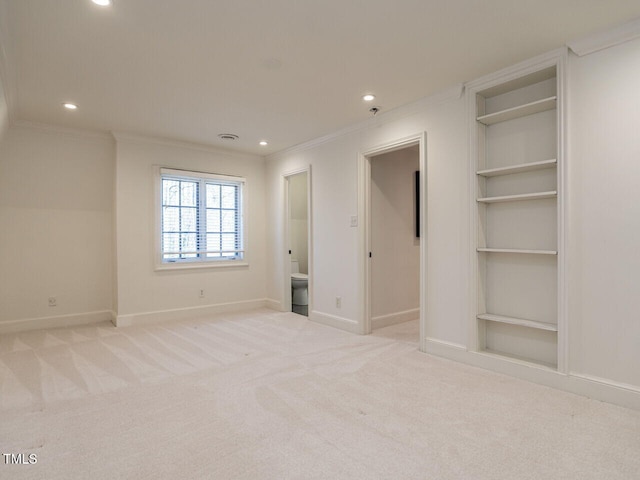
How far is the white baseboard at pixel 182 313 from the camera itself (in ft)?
15.0

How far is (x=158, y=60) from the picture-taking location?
2.73 m

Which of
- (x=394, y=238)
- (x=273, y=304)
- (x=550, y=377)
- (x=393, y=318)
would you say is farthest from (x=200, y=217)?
(x=550, y=377)

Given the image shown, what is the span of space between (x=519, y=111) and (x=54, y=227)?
17.2 feet

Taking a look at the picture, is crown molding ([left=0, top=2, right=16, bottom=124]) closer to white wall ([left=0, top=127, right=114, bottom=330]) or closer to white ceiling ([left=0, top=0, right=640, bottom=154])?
white ceiling ([left=0, top=0, right=640, bottom=154])

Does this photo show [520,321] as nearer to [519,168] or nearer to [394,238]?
[519,168]

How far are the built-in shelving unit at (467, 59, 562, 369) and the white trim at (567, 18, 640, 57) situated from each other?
148 millimetres

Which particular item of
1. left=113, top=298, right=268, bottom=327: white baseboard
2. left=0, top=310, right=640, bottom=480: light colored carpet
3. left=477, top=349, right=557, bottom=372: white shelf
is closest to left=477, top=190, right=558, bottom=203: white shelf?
left=477, top=349, right=557, bottom=372: white shelf

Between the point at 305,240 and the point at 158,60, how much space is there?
4489mm

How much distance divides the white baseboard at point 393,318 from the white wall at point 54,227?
3.57 m

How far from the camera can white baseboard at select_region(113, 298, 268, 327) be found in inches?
181

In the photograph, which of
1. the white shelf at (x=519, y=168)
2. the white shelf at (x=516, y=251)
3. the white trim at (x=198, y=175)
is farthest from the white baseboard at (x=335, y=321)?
the white trim at (x=198, y=175)

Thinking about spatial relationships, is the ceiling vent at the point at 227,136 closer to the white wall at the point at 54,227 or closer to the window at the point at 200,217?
the window at the point at 200,217

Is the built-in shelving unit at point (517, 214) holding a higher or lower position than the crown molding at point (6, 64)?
lower

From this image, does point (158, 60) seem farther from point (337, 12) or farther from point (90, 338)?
A: point (90, 338)
